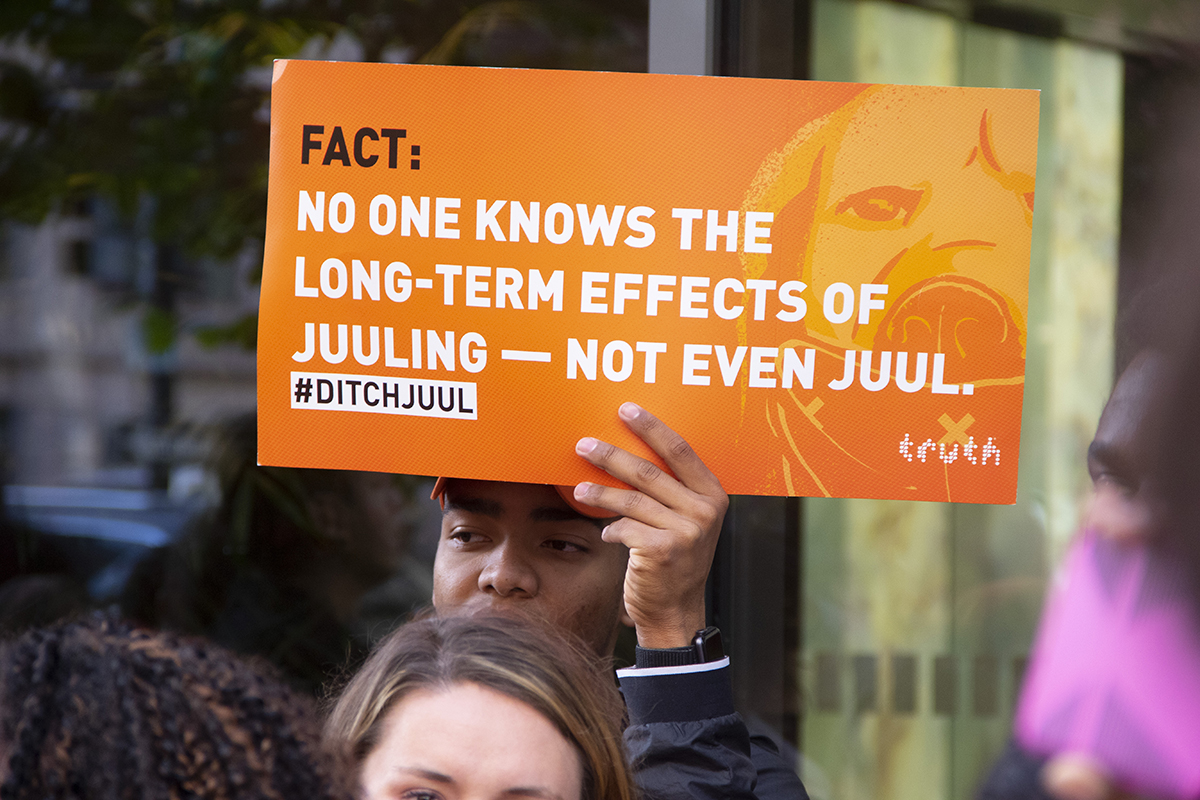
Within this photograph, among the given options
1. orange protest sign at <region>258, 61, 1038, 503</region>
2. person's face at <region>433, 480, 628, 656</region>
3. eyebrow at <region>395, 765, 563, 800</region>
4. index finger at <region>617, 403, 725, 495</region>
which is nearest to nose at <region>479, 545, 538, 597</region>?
person's face at <region>433, 480, 628, 656</region>

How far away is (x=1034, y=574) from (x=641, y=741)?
5.79 feet

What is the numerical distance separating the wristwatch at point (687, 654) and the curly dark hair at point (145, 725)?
69 cm

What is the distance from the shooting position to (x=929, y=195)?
1.50 m

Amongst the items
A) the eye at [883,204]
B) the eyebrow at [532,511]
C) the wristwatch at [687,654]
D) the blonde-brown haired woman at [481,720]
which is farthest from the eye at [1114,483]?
the eyebrow at [532,511]

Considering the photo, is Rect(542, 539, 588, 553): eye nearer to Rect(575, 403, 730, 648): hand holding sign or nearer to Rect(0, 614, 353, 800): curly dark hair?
Rect(575, 403, 730, 648): hand holding sign

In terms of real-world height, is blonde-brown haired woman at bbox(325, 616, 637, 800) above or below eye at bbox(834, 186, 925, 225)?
below

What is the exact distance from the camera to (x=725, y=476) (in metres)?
1.53

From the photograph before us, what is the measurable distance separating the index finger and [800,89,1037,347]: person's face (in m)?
0.31

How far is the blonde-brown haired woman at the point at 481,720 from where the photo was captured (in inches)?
47.3

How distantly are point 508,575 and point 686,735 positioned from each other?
446 mm

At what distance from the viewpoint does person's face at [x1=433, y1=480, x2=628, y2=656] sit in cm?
183

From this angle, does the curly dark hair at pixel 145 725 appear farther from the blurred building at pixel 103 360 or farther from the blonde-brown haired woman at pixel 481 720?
the blurred building at pixel 103 360

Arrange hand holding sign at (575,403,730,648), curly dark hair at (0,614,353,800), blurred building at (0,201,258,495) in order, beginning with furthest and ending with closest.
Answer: blurred building at (0,201,258,495), hand holding sign at (575,403,730,648), curly dark hair at (0,614,353,800)

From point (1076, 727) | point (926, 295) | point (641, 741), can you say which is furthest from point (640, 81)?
point (1076, 727)
